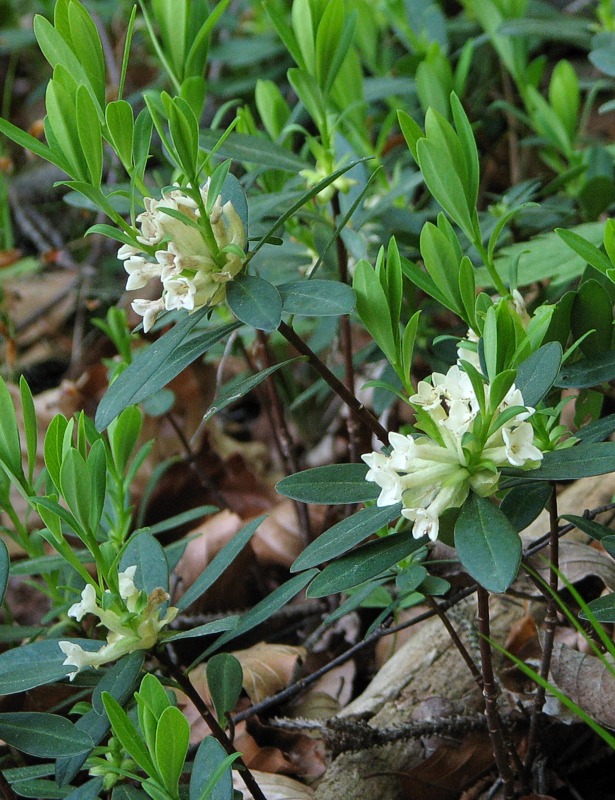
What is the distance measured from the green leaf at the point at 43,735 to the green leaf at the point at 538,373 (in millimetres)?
607

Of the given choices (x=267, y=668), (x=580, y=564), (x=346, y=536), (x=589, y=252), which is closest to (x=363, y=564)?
(x=346, y=536)

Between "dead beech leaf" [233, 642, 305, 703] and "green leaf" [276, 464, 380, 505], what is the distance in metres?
0.63

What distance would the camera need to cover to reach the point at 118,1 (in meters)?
3.10

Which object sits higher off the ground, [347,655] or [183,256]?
[183,256]

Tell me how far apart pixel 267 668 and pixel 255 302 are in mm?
840

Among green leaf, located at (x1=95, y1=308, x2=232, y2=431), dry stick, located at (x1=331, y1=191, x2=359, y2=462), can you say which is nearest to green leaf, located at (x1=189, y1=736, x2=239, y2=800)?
green leaf, located at (x1=95, y1=308, x2=232, y2=431)

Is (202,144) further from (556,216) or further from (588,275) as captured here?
(556,216)

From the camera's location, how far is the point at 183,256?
35.0 inches

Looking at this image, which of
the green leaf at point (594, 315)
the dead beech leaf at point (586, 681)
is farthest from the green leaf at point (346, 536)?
the dead beech leaf at point (586, 681)

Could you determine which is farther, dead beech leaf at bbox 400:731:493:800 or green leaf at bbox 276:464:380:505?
dead beech leaf at bbox 400:731:493:800

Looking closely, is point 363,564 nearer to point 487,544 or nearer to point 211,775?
point 487,544

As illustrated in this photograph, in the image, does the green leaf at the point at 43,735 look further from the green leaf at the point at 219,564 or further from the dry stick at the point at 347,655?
the dry stick at the point at 347,655

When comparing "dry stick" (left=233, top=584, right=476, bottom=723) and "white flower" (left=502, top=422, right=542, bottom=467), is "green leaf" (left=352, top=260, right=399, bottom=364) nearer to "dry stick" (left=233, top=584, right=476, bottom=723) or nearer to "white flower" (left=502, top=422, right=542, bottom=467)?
"white flower" (left=502, top=422, right=542, bottom=467)

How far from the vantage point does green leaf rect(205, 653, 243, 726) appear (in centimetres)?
104
